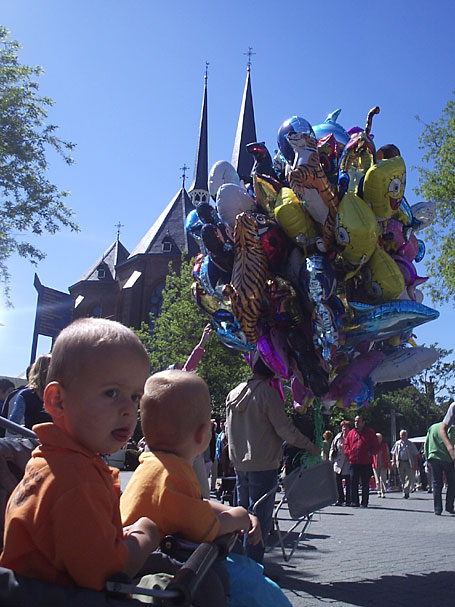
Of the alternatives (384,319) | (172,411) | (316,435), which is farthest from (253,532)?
(316,435)

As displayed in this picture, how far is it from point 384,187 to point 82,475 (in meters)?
3.83

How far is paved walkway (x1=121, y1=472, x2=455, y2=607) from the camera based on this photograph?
4.32 meters

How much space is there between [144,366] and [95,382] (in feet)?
0.51

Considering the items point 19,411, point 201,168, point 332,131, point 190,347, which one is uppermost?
point 201,168

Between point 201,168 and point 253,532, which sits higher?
point 201,168

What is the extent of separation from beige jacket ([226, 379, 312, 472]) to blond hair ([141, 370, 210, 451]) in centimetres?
281

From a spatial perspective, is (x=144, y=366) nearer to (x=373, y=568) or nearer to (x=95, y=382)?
(x=95, y=382)

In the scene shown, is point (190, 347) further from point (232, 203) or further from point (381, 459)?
point (232, 203)

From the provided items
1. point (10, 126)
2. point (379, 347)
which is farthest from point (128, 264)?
point (379, 347)

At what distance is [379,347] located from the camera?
16.6ft

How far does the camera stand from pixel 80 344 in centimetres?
161

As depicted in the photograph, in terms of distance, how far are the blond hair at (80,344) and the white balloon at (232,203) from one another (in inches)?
139

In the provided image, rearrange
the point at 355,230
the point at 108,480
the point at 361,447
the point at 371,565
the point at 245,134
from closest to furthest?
1. the point at 108,480
2. the point at 355,230
3. the point at 371,565
4. the point at 361,447
5. the point at 245,134

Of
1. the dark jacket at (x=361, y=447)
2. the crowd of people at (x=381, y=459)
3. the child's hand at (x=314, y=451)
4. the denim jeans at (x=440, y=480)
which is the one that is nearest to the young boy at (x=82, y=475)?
the child's hand at (x=314, y=451)
